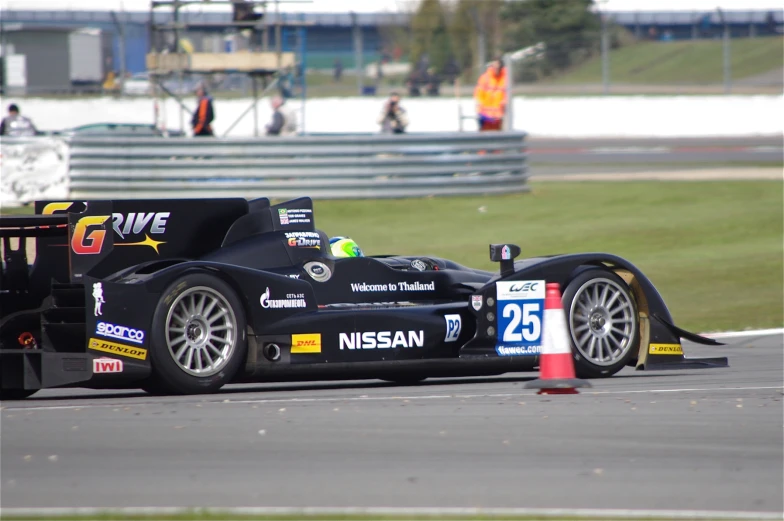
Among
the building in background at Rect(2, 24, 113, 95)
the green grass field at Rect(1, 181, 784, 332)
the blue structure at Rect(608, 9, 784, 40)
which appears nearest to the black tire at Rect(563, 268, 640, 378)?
the green grass field at Rect(1, 181, 784, 332)

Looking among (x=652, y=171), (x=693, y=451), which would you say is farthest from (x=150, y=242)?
(x=652, y=171)

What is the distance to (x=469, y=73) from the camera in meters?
36.7

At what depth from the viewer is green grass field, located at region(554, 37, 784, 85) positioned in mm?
36625

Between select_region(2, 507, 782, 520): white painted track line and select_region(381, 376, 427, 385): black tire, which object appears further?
select_region(381, 376, 427, 385): black tire

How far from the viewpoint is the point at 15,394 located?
26.4 feet

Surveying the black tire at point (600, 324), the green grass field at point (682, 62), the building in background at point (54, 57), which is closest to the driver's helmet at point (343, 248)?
the black tire at point (600, 324)

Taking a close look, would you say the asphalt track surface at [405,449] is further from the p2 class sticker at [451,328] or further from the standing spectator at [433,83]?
the standing spectator at [433,83]

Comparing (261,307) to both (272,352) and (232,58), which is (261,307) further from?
(232,58)

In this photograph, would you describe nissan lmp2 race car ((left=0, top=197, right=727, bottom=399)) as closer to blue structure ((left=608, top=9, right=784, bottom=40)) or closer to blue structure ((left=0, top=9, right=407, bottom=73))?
blue structure ((left=0, top=9, right=407, bottom=73))

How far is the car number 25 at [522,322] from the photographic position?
8430 millimetres

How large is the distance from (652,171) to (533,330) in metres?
19.7

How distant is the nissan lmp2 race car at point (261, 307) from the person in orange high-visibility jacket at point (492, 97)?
47.2ft

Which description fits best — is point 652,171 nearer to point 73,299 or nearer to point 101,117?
point 101,117

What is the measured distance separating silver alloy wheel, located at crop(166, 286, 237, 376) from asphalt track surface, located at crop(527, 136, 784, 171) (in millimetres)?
20804
